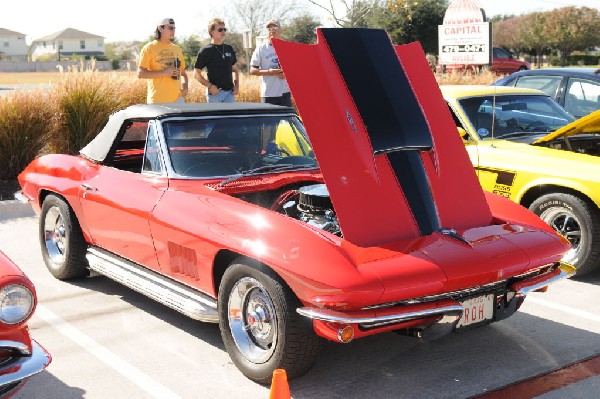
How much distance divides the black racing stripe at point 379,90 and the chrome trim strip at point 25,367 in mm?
2098

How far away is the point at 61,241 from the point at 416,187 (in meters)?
3.14

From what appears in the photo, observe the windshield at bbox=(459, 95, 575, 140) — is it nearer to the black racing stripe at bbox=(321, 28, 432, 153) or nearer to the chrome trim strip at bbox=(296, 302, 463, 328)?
the black racing stripe at bbox=(321, 28, 432, 153)

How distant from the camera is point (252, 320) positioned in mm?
4219

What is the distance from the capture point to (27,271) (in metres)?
6.47

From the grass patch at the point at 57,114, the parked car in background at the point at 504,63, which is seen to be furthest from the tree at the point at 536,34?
the grass patch at the point at 57,114

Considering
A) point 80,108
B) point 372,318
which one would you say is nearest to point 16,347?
point 372,318

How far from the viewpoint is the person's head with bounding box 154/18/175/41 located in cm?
885

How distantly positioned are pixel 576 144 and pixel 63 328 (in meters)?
4.70

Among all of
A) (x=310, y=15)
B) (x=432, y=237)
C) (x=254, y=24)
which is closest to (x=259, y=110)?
(x=432, y=237)

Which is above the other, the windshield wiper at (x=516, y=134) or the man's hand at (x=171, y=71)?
the man's hand at (x=171, y=71)

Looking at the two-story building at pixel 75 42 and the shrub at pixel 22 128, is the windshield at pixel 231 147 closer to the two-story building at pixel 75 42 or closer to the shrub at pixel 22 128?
the shrub at pixel 22 128

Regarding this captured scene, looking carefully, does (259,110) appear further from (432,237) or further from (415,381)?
(415,381)

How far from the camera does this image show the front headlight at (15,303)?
11.3ft

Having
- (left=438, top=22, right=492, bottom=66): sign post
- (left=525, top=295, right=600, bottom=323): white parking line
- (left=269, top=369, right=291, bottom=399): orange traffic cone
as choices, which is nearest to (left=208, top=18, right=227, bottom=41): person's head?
(left=525, top=295, right=600, bottom=323): white parking line
